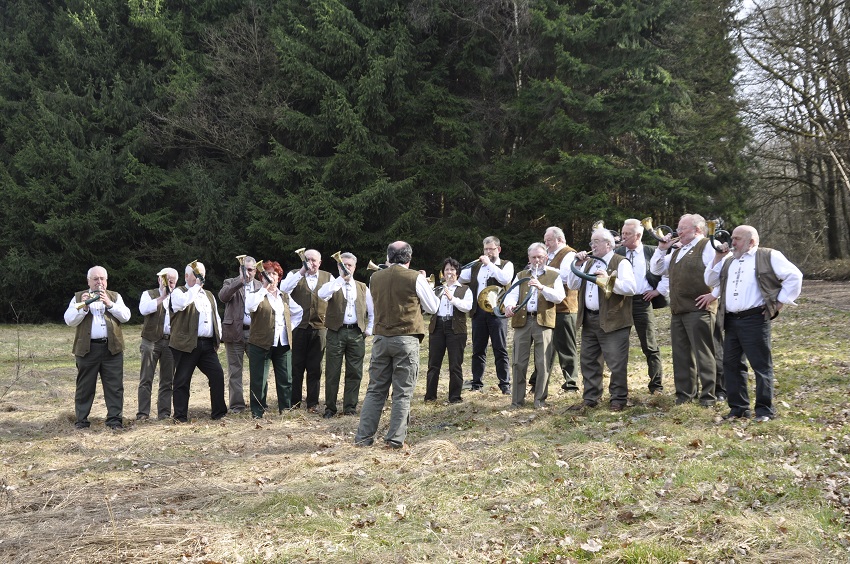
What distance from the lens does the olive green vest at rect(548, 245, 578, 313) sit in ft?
32.6

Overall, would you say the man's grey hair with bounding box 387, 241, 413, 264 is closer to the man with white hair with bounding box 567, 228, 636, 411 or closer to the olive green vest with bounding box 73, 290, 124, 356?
the man with white hair with bounding box 567, 228, 636, 411

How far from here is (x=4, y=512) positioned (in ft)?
21.0

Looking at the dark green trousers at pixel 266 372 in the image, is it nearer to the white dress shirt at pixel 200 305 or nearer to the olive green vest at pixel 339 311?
the white dress shirt at pixel 200 305

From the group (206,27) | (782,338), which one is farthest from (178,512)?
(206,27)

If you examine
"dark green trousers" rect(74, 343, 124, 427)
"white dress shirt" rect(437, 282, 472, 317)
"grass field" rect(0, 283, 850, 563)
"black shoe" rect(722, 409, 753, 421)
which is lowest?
"grass field" rect(0, 283, 850, 563)

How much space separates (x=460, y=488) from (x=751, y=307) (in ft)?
11.2

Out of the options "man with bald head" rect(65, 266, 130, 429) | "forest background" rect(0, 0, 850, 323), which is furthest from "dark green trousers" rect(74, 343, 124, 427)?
"forest background" rect(0, 0, 850, 323)

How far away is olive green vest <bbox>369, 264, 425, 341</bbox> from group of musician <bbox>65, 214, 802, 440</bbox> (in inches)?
0.5

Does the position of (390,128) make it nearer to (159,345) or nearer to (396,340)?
(159,345)

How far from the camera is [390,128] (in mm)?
27172

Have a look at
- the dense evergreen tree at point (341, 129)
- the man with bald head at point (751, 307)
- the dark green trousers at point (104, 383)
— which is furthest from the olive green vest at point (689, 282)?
the dense evergreen tree at point (341, 129)

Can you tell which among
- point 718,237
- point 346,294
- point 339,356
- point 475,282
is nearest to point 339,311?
point 346,294

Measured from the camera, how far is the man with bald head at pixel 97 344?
9.74 meters

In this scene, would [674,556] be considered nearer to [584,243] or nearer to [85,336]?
[85,336]
